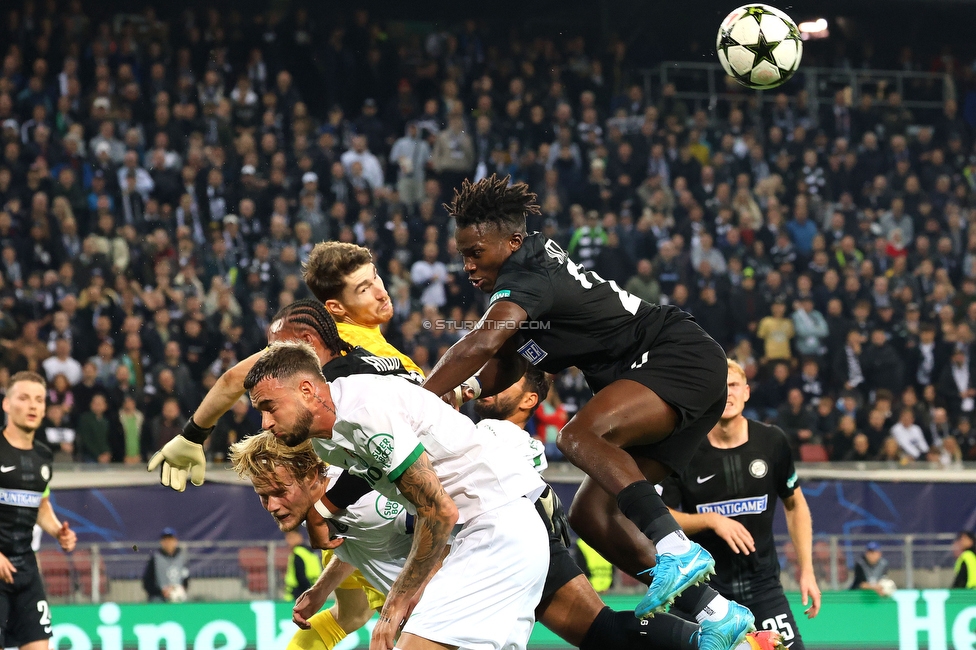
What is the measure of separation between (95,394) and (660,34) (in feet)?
42.3

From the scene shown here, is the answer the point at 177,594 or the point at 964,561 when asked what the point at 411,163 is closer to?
the point at 177,594

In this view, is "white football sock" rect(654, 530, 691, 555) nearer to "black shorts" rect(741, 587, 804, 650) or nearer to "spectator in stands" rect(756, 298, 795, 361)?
"black shorts" rect(741, 587, 804, 650)

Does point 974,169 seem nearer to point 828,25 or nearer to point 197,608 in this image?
point 828,25

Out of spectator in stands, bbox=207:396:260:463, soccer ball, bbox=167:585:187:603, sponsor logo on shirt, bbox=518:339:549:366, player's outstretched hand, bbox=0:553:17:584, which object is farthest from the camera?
spectator in stands, bbox=207:396:260:463

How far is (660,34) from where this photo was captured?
21.9 metres

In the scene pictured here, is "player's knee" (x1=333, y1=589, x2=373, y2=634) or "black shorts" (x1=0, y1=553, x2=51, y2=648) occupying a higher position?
"player's knee" (x1=333, y1=589, x2=373, y2=634)

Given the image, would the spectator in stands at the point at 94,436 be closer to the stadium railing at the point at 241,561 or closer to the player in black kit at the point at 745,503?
the stadium railing at the point at 241,561

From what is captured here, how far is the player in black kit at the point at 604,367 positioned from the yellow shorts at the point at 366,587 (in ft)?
3.53

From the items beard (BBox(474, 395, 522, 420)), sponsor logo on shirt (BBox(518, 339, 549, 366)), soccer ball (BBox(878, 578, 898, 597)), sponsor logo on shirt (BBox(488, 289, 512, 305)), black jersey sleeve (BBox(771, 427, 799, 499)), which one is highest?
sponsor logo on shirt (BBox(488, 289, 512, 305))

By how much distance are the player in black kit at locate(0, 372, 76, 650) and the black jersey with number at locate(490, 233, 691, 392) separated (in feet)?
16.9

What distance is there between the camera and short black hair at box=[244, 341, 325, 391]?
446 centimetres

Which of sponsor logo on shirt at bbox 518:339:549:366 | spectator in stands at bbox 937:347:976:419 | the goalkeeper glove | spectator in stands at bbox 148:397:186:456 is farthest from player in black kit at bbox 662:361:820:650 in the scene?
spectator in stands at bbox 937:347:976:419

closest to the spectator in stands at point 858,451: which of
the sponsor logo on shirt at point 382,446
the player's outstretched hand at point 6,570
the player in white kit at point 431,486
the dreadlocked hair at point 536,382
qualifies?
the dreadlocked hair at point 536,382

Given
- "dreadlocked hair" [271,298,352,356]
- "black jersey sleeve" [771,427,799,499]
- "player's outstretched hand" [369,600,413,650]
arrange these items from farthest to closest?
"black jersey sleeve" [771,427,799,499], "dreadlocked hair" [271,298,352,356], "player's outstretched hand" [369,600,413,650]
